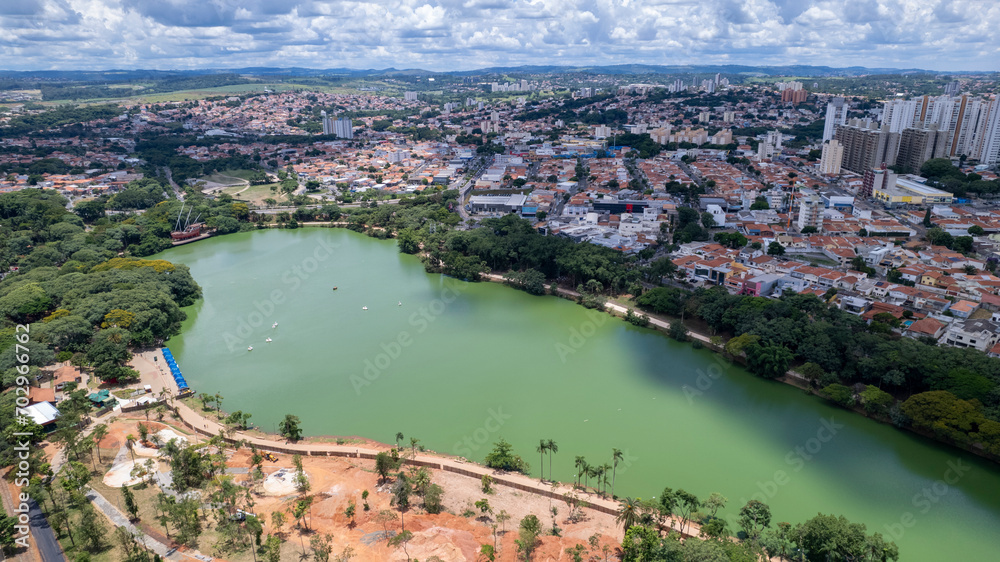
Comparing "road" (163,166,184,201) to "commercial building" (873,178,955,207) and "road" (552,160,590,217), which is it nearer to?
"road" (552,160,590,217)

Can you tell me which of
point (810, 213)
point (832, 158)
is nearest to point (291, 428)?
point (810, 213)

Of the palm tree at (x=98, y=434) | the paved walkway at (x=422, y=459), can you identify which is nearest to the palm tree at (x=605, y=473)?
the paved walkway at (x=422, y=459)

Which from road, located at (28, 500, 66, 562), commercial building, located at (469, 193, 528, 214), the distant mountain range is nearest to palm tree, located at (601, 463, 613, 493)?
road, located at (28, 500, 66, 562)

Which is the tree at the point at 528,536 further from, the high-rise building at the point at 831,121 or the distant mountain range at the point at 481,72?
the distant mountain range at the point at 481,72

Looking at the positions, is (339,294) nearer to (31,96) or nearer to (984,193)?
(984,193)

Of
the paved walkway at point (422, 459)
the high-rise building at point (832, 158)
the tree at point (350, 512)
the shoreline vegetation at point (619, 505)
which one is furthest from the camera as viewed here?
the high-rise building at point (832, 158)

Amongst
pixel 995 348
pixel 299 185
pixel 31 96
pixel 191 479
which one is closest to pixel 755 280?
pixel 995 348

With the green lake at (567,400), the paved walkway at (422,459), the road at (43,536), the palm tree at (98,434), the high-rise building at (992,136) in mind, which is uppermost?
the high-rise building at (992,136)
